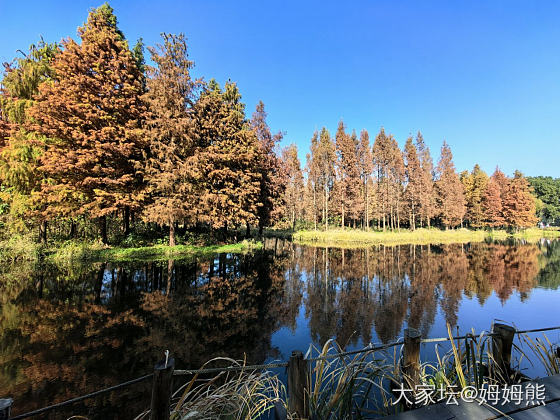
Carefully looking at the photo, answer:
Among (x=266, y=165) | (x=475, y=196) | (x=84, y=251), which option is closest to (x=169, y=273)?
(x=84, y=251)

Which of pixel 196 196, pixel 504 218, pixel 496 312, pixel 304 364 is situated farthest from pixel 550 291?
pixel 504 218

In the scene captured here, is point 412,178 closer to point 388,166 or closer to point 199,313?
point 388,166

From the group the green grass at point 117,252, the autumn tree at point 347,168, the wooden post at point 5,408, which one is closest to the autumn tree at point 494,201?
the autumn tree at point 347,168

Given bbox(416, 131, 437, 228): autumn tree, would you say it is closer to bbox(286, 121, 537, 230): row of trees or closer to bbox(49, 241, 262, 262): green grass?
bbox(286, 121, 537, 230): row of trees

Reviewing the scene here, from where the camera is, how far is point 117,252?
51.5 feet

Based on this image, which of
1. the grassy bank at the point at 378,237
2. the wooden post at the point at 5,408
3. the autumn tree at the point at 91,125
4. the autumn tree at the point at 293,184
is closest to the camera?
the wooden post at the point at 5,408

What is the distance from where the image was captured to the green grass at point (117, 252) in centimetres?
1477

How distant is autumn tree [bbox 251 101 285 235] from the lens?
2531cm

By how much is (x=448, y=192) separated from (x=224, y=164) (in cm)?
4002

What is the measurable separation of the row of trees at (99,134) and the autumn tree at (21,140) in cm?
5

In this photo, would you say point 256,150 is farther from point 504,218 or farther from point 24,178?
point 504,218

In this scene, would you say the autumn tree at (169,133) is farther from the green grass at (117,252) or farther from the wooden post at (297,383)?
the wooden post at (297,383)

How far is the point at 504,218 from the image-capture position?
44781 mm

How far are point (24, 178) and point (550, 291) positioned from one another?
90.9 feet
